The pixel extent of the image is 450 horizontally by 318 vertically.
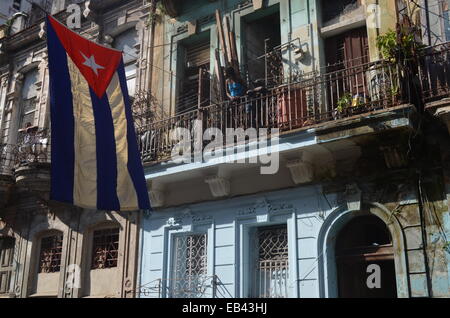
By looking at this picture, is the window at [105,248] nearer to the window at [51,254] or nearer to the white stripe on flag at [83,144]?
the window at [51,254]

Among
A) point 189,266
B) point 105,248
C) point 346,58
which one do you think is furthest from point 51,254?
point 346,58

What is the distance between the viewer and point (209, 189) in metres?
9.86

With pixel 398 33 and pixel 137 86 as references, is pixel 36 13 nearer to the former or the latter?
pixel 137 86

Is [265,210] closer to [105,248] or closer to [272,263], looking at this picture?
[272,263]

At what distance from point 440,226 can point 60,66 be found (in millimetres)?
5816

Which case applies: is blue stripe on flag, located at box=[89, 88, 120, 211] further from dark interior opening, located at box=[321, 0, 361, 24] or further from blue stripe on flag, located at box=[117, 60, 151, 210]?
dark interior opening, located at box=[321, 0, 361, 24]

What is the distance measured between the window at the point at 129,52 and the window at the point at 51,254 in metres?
3.85

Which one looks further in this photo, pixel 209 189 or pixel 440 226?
pixel 209 189

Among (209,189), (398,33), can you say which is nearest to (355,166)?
(398,33)

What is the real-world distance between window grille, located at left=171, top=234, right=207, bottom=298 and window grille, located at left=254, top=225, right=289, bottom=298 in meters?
1.07

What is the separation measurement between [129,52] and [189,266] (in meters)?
5.66

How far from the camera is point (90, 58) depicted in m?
7.96

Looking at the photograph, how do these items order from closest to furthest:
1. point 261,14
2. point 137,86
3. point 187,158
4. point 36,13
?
point 187,158, point 261,14, point 137,86, point 36,13

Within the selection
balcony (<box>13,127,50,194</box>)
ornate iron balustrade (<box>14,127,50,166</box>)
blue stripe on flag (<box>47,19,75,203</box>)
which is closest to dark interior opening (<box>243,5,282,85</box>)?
blue stripe on flag (<box>47,19,75,203</box>)
